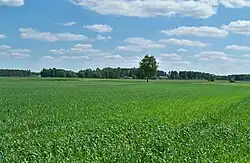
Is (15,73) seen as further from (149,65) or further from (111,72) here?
(149,65)

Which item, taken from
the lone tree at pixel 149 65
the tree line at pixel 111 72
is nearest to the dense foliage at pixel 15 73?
the tree line at pixel 111 72

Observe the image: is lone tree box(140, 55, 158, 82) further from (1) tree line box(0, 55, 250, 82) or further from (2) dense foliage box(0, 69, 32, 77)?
(2) dense foliage box(0, 69, 32, 77)

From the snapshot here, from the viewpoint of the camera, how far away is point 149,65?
12888 cm

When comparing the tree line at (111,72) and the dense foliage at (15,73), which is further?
the dense foliage at (15,73)

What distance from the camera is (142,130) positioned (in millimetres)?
17984

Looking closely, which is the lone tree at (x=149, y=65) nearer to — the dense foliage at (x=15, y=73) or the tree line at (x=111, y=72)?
the tree line at (x=111, y=72)

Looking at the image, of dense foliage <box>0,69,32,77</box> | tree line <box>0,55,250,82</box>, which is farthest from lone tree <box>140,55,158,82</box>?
dense foliage <box>0,69,32,77</box>

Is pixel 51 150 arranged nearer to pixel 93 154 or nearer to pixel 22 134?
pixel 93 154

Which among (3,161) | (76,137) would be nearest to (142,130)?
(76,137)

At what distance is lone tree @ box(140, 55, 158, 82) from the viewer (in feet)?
422

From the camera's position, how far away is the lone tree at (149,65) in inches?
5069

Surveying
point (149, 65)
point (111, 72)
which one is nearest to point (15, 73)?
point (111, 72)

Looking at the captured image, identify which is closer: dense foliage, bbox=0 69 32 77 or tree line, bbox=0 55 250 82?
tree line, bbox=0 55 250 82

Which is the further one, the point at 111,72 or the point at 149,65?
the point at 111,72
